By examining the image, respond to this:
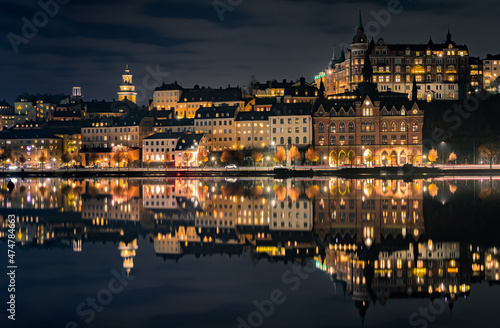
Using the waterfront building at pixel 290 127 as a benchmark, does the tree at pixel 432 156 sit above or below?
below

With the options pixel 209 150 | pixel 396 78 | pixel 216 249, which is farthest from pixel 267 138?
pixel 216 249

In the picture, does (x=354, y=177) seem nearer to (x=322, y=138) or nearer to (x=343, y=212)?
(x=322, y=138)

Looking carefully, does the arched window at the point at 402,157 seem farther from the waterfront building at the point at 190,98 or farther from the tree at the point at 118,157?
the tree at the point at 118,157

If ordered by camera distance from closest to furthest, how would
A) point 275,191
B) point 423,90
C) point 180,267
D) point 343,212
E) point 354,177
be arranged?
point 180,267 < point 343,212 < point 275,191 < point 354,177 < point 423,90

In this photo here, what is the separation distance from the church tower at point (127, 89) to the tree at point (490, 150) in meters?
97.8

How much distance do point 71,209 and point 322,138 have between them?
60.6 metres

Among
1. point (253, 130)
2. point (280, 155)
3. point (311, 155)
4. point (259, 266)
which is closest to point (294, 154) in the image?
point (280, 155)

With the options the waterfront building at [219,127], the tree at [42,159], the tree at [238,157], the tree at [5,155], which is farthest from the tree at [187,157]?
the tree at [5,155]

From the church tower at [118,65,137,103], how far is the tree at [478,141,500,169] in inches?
3852

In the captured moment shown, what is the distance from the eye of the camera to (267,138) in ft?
326

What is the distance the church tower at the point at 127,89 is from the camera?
15762 cm

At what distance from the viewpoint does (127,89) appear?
160 m

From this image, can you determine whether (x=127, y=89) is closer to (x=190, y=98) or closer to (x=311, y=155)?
(x=190, y=98)

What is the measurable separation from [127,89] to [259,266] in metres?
147
